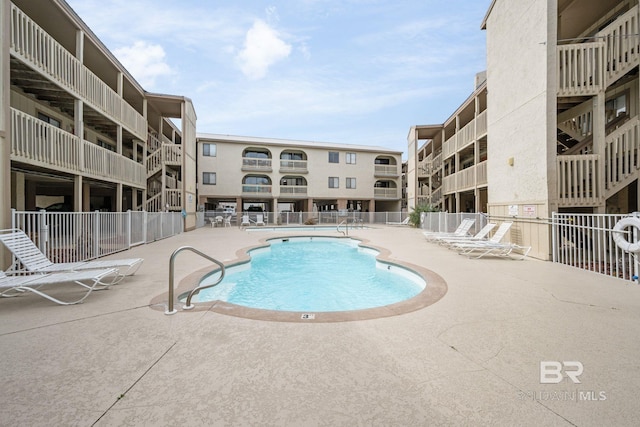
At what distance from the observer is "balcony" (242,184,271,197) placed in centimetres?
2652

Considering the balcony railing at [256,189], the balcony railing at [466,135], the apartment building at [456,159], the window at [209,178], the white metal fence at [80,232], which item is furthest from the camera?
the balcony railing at [256,189]

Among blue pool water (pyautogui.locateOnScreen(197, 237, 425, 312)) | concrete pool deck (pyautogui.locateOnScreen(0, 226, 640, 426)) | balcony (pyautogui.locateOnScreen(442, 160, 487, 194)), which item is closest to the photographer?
concrete pool deck (pyautogui.locateOnScreen(0, 226, 640, 426))

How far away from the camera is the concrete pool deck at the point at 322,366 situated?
191cm

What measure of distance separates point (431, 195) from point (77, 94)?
77.2 ft

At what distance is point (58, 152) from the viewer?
894 centimetres

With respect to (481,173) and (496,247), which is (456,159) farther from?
(496,247)

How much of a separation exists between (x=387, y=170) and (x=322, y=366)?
29.6 metres

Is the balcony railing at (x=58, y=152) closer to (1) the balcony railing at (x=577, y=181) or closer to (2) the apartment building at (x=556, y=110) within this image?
(2) the apartment building at (x=556, y=110)

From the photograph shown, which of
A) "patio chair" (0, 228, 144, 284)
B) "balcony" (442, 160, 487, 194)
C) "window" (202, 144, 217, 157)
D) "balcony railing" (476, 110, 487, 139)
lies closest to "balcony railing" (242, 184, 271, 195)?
"window" (202, 144, 217, 157)

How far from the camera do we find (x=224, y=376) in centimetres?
234

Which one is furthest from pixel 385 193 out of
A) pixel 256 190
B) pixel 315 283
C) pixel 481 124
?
pixel 315 283

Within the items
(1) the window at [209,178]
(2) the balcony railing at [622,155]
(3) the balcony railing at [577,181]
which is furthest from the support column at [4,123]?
(1) the window at [209,178]

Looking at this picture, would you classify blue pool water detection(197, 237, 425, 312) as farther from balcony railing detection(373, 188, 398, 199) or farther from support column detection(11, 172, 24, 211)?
balcony railing detection(373, 188, 398, 199)

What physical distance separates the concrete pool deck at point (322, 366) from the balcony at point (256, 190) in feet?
74.0
